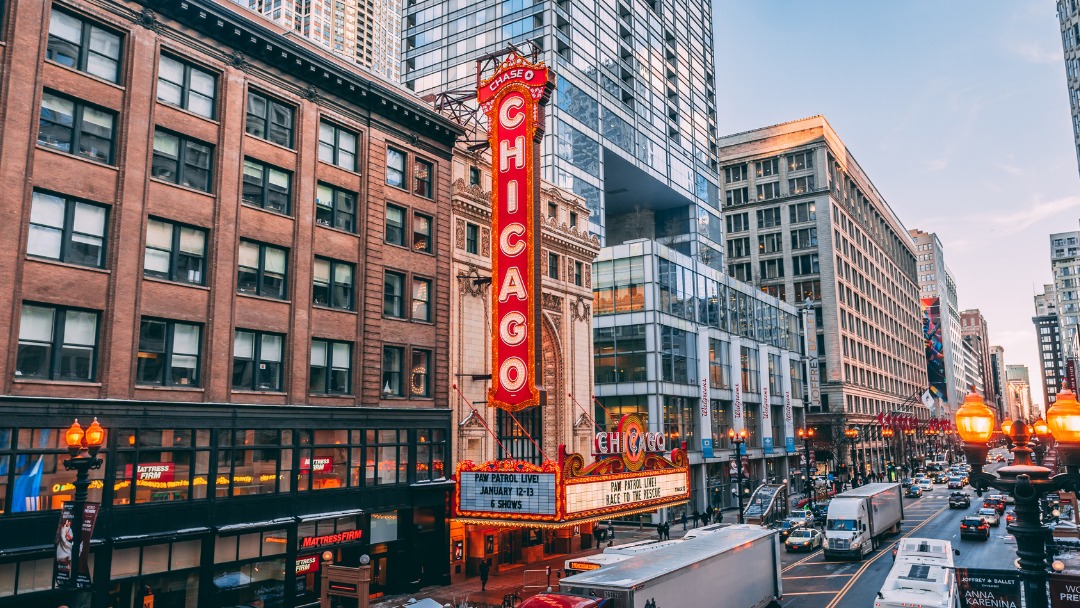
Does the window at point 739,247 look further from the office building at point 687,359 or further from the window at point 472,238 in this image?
the window at point 472,238

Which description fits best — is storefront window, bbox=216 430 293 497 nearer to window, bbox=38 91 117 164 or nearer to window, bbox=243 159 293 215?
window, bbox=243 159 293 215

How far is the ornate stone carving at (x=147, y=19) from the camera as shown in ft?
93.1

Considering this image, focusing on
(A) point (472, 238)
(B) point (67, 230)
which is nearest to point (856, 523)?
(A) point (472, 238)

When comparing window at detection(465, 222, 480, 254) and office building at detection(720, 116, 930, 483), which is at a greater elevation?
office building at detection(720, 116, 930, 483)

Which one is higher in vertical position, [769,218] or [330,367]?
[769,218]

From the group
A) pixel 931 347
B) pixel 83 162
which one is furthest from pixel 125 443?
pixel 931 347

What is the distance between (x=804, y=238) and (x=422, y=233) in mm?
93673

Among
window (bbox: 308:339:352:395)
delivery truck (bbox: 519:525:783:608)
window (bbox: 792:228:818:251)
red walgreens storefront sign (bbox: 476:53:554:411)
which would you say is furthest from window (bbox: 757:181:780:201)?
window (bbox: 308:339:352:395)

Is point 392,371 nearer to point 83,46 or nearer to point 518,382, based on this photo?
point 518,382

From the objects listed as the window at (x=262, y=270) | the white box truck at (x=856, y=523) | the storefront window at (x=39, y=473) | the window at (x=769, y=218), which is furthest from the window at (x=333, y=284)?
the window at (x=769, y=218)

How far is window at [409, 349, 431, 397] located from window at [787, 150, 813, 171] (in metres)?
100

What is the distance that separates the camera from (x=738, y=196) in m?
130

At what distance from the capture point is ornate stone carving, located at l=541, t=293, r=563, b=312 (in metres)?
47.4

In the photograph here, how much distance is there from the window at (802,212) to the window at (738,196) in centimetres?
790
